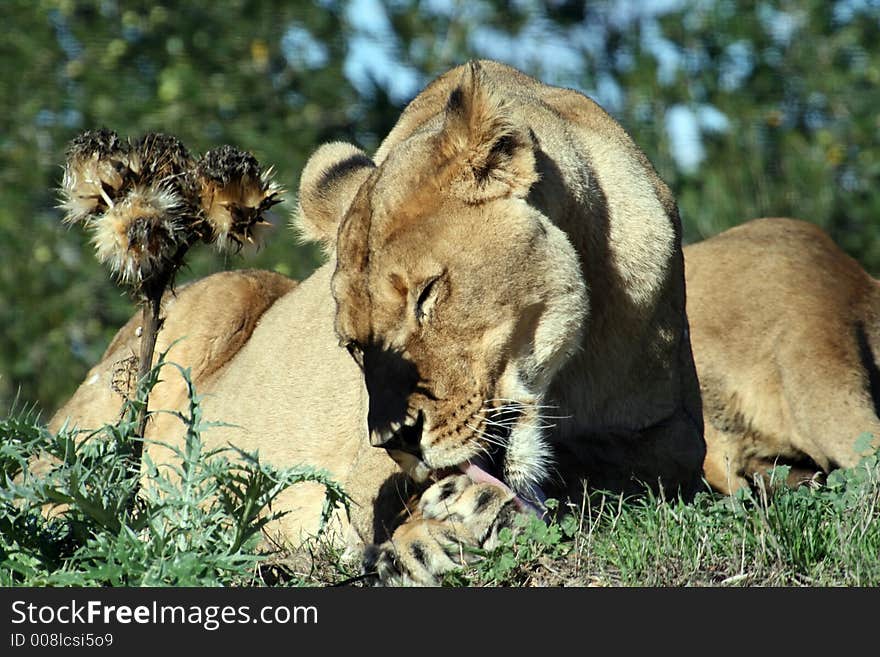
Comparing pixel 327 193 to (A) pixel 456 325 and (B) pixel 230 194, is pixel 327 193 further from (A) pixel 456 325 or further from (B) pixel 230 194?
(A) pixel 456 325

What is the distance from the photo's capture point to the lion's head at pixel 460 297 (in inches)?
130

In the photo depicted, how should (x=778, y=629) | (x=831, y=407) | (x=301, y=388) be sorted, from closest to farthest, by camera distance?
(x=778, y=629)
(x=301, y=388)
(x=831, y=407)

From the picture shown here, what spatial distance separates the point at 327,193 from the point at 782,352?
2.27 m

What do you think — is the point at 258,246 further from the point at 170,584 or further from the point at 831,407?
the point at 831,407

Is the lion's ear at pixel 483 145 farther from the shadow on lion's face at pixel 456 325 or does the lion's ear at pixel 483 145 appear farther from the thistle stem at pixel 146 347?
the thistle stem at pixel 146 347

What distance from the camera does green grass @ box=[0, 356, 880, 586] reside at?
286 centimetres

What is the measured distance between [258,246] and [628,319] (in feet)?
3.81

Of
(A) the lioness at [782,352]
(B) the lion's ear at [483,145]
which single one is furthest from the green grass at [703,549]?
(A) the lioness at [782,352]


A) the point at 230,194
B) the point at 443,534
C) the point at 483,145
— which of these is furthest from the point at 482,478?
the point at 230,194

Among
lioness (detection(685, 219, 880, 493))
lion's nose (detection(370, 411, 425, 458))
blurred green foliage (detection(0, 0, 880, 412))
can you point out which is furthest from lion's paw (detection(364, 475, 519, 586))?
blurred green foliage (detection(0, 0, 880, 412))

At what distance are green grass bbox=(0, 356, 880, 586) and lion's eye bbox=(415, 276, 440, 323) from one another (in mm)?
487

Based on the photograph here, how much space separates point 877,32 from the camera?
7535 mm

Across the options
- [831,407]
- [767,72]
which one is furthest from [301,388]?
[767,72]

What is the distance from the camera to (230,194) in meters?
3.35
